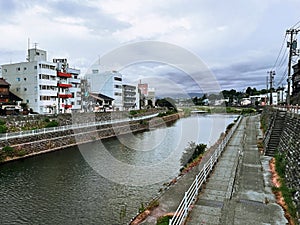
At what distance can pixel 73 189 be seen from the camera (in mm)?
12547

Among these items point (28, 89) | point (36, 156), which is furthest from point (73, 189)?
point (28, 89)

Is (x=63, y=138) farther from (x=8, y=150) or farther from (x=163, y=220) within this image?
(x=163, y=220)

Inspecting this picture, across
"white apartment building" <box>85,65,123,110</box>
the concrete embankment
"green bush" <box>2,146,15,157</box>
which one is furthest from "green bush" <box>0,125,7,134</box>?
"white apartment building" <box>85,65,123,110</box>

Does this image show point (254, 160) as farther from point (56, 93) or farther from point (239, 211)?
point (56, 93)

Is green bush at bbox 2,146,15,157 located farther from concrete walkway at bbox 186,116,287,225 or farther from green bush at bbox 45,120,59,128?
concrete walkway at bbox 186,116,287,225

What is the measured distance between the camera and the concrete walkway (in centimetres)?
673

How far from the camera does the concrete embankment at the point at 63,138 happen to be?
19797 mm

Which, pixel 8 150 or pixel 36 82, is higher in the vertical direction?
pixel 36 82

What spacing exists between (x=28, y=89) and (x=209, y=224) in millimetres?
33346

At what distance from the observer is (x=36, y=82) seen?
33031 mm

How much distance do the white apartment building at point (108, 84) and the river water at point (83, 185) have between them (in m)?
31.7

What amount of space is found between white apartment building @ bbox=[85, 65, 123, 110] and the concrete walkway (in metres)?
41.9

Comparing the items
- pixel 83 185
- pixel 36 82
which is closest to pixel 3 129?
pixel 83 185

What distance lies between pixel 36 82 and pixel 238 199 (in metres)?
31.6
